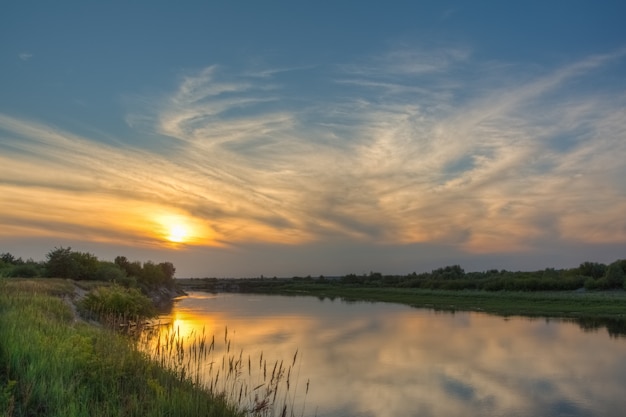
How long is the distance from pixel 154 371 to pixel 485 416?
916 cm

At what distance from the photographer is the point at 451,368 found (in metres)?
21.8

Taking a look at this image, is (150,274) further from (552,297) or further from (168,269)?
(552,297)

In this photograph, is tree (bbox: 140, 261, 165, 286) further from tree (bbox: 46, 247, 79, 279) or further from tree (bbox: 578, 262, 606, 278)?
tree (bbox: 578, 262, 606, 278)

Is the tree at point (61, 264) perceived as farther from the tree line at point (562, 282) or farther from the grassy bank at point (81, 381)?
the tree line at point (562, 282)

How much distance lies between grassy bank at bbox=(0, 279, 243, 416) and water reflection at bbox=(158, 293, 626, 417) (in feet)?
17.1

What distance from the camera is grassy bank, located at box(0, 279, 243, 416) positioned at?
7934mm

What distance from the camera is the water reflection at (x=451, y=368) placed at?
15.6 metres

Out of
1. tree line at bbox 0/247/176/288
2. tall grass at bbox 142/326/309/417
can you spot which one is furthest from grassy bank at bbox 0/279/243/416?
tree line at bbox 0/247/176/288

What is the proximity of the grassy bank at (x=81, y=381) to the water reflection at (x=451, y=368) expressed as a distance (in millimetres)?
5197

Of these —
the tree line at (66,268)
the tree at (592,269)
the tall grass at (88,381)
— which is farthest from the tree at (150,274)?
the tree at (592,269)

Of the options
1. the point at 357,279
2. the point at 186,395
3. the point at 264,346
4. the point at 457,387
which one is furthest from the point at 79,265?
the point at 357,279

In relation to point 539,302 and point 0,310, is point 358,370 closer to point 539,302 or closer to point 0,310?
point 0,310

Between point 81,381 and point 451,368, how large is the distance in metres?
16.5

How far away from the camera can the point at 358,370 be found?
20.8m
